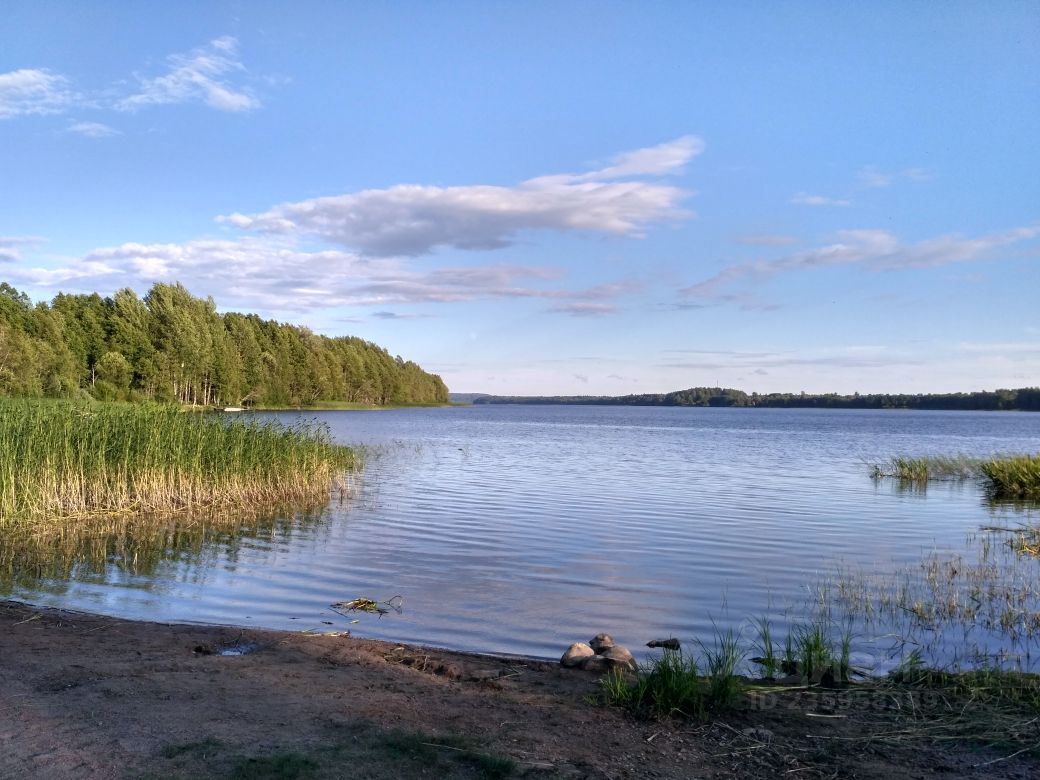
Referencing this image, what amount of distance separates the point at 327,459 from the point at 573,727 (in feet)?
63.6

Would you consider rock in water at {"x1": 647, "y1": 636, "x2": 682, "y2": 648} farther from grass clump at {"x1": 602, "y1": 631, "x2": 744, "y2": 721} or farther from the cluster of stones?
grass clump at {"x1": 602, "y1": 631, "x2": 744, "y2": 721}

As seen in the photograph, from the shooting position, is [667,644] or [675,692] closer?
[675,692]

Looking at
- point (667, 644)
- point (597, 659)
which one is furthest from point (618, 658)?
point (667, 644)

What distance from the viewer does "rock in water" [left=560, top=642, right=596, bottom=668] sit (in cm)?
794

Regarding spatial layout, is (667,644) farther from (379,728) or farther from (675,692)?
(379,728)

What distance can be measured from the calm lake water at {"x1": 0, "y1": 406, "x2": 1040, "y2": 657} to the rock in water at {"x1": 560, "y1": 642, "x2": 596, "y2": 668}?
935 millimetres

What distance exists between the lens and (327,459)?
79.8 ft

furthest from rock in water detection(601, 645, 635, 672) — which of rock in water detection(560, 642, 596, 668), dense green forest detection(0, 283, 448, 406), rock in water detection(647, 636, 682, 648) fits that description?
dense green forest detection(0, 283, 448, 406)

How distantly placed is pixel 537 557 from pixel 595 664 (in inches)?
277

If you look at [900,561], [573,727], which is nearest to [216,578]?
[573,727]

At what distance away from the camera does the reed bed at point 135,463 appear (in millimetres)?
15156

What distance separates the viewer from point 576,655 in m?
7.98

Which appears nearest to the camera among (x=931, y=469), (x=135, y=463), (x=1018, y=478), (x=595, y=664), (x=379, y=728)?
(x=379, y=728)

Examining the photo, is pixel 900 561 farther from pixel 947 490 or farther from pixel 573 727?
pixel 947 490
